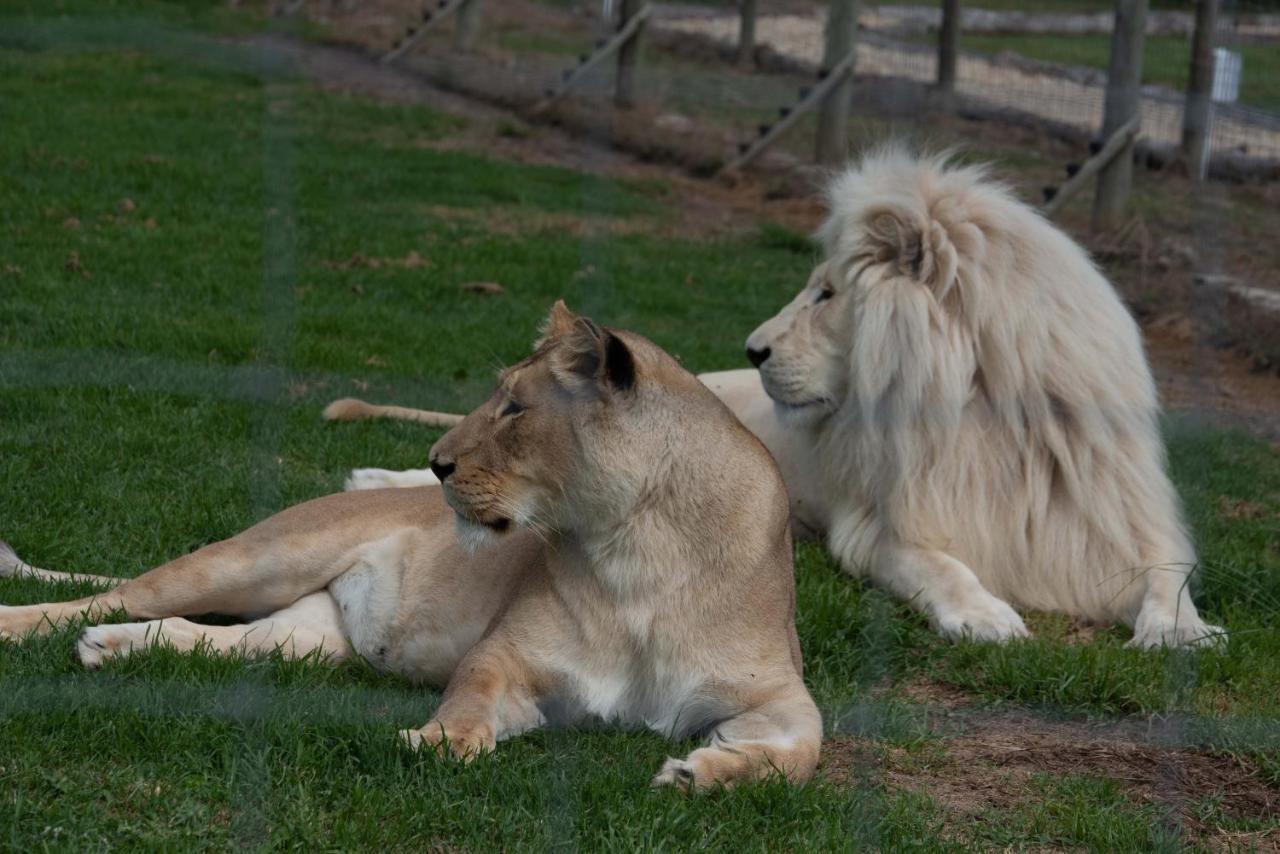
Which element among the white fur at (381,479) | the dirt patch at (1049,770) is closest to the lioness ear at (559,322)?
the dirt patch at (1049,770)

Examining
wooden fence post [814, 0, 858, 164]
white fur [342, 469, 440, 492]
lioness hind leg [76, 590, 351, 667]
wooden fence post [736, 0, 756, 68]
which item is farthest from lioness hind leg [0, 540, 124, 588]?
wooden fence post [736, 0, 756, 68]

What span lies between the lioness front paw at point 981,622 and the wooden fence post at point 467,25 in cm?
1088

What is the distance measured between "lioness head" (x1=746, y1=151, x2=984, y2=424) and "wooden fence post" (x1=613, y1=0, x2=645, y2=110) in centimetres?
713

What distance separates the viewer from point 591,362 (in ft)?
9.80

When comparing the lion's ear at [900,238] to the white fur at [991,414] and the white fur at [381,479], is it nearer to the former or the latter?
the white fur at [991,414]

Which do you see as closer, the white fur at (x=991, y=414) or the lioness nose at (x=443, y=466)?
the lioness nose at (x=443, y=466)

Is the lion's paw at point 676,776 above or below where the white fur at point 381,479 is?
above

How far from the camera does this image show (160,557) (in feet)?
12.7

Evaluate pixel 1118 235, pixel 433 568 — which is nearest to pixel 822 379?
pixel 433 568

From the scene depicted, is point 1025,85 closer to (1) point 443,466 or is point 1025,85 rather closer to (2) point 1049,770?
(2) point 1049,770

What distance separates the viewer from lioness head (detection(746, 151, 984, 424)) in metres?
4.27

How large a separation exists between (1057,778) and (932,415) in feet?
4.50

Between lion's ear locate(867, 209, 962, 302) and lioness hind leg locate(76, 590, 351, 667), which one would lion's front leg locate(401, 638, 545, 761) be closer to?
lioness hind leg locate(76, 590, 351, 667)

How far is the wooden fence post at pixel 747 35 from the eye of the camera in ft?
40.6
